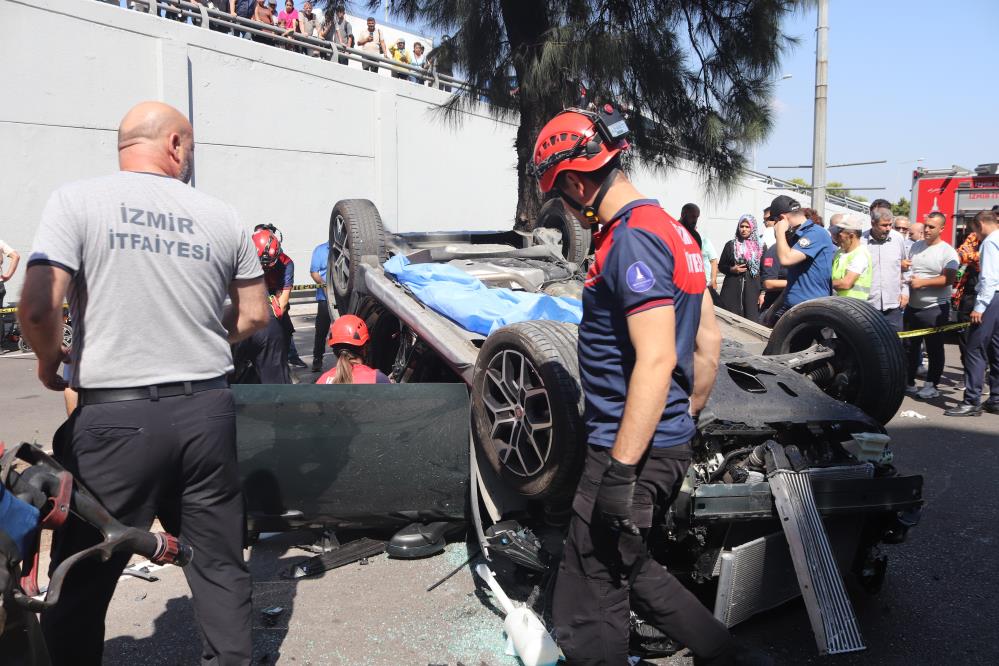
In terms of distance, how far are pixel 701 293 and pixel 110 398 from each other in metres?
1.80

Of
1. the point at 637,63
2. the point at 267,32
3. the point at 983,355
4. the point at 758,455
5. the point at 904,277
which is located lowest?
the point at 983,355

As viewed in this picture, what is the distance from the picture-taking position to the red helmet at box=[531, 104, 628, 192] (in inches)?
102

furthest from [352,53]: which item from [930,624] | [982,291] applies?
[930,624]

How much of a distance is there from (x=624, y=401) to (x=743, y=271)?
6.96m

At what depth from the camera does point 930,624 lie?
3379 mm

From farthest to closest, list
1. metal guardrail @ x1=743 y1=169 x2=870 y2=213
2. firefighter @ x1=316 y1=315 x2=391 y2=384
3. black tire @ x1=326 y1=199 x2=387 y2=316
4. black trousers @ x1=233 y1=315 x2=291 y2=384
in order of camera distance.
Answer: metal guardrail @ x1=743 y1=169 x2=870 y2=213, black tire @ x1=326 y1=199 x2=387 y2=316, black trousers @ x1=233 y1=315 x2=291 y2=384, firefighter @ x1=316 y1=315 x2=391 y2=384

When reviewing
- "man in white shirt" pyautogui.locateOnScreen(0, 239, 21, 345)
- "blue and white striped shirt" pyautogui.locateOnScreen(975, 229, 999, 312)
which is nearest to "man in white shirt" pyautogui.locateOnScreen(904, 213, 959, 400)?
"blue and white striped shirt" pyautogui.locateOnScreen(975, 229, 999, 312)

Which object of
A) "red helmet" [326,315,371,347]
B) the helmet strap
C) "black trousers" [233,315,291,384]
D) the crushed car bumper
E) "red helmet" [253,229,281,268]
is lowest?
the crushed car bumper

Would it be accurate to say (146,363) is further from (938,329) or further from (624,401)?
(938,329)

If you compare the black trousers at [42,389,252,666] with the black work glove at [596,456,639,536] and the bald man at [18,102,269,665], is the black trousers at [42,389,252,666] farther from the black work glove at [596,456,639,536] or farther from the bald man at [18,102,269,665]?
the black work glove at [596,456,639,536]

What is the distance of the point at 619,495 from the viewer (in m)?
2.33

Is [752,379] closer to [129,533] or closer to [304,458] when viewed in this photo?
[304,458]

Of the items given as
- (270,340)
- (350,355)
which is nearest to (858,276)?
(350,355)

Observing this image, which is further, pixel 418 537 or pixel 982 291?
pixel 982 291
